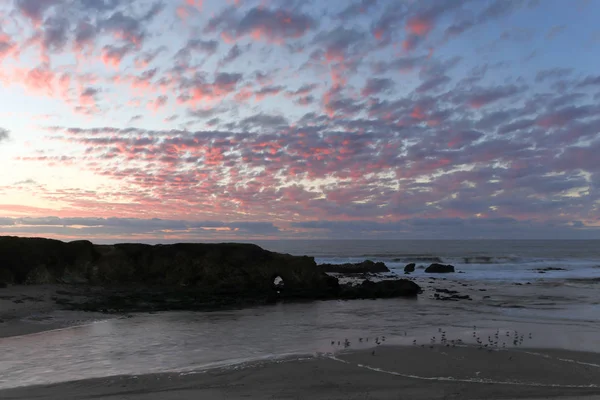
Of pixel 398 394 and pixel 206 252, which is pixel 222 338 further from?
pixel 206 252

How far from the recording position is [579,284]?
4684 cm

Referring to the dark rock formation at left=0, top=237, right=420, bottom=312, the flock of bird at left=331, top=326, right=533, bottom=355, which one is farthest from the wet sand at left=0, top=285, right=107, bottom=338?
the flock of bird at left=331, top=326, right=533, bottom=355

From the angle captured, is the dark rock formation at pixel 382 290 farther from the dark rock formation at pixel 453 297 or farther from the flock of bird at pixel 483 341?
the flock of bird at pixel 483 341

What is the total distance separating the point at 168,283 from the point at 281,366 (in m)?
23.4

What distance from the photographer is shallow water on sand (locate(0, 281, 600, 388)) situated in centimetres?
1467

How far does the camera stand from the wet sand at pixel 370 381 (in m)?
11.5

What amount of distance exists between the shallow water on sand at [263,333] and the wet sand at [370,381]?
4.37ft

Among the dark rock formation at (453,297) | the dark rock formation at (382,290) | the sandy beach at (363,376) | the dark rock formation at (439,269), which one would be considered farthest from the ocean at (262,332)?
the dark rock formation at (439,269)

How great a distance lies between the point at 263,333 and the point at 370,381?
28.6 feet

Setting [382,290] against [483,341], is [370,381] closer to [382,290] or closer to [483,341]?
[483,341]

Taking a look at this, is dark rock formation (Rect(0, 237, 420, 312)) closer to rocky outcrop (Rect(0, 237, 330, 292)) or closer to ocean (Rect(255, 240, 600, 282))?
rocky outcrop (Rect(0, 237, 330, 292))

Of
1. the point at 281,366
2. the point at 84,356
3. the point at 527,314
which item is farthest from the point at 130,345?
the point at 527,314

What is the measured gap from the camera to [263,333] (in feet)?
67.3

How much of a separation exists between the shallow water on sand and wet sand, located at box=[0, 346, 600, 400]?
1333 mm
